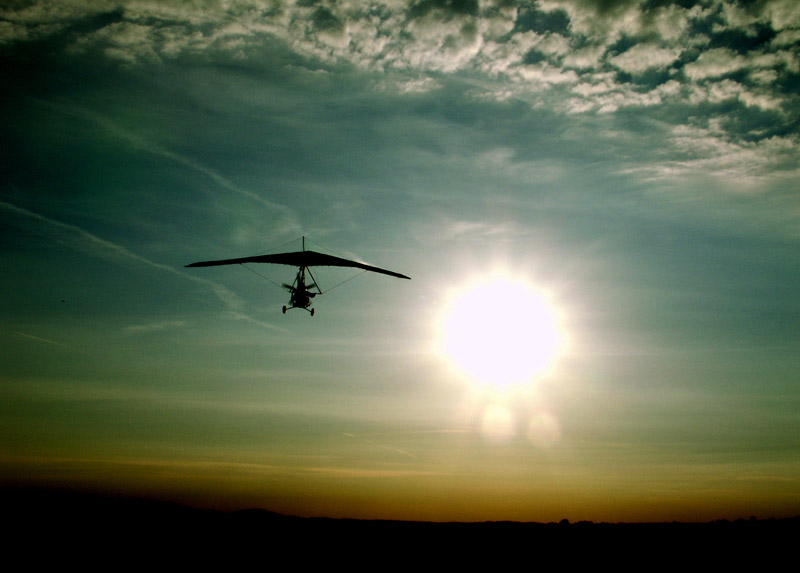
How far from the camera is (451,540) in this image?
2472 centimetres

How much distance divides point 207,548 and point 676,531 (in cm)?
2171

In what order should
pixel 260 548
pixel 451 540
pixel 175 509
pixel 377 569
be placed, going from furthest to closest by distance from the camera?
pixel 175 509, pixel 451 540, pixel 260 548, pixel 377 569

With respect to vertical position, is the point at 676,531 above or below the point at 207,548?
above

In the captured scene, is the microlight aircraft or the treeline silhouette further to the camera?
the microlight aircraft

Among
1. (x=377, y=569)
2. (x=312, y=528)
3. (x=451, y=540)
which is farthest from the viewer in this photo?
(x=312, y=528)

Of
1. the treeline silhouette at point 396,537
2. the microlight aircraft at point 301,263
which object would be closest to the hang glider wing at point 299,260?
the microlight aircraft at point 301,263

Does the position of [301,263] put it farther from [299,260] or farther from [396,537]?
[396,537]

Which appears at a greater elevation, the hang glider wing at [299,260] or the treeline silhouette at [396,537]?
the hang glider wing at [299,260]

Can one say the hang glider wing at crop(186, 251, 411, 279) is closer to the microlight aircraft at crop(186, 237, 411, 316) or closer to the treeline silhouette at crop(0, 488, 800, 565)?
the microlight aircraft at crop(186, 237, 411, 316)

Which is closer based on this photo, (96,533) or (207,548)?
(207,548)

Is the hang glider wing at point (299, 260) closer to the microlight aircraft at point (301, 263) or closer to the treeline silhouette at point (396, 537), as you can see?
the microlight aircraft at point (301, 263)

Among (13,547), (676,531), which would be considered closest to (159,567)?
(13,547)

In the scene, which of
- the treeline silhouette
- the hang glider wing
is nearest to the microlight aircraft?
the hang glider wing

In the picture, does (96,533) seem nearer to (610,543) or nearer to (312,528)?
(312,528)
